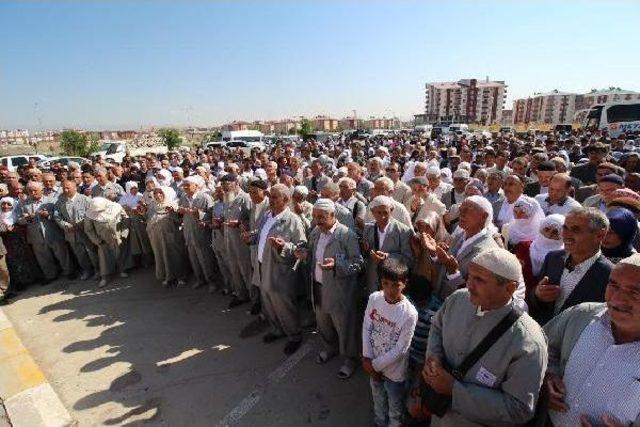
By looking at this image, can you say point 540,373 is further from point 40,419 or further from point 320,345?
point 40,419

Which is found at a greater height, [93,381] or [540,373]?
[540,373]

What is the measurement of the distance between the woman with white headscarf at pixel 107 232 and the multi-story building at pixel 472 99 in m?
104

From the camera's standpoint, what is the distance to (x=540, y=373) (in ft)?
6.20

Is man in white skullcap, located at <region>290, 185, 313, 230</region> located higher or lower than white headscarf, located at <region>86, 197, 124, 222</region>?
higher

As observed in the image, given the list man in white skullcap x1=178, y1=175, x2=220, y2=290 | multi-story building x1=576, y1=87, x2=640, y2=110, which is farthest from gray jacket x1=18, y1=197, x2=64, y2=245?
multi-story building x1=576, y1=87, x2=640, y2=110

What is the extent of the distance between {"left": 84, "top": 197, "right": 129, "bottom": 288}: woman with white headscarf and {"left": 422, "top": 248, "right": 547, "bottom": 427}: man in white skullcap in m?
6.23

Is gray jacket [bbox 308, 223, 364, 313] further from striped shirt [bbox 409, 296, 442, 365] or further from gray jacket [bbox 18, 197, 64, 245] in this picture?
gray jacket [bbox 18, 197, 64, 245]

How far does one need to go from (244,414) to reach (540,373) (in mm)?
2635

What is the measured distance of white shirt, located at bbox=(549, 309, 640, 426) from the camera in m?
1.69

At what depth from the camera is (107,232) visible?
21.5 feet

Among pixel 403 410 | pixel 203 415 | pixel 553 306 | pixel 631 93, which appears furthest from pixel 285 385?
pixel 631 93

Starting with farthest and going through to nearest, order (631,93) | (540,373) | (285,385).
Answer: (631,93), (285,385), (540,373)

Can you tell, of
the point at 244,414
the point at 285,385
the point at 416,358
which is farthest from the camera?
the point at 285,385

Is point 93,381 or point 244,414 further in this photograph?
point 93,381
